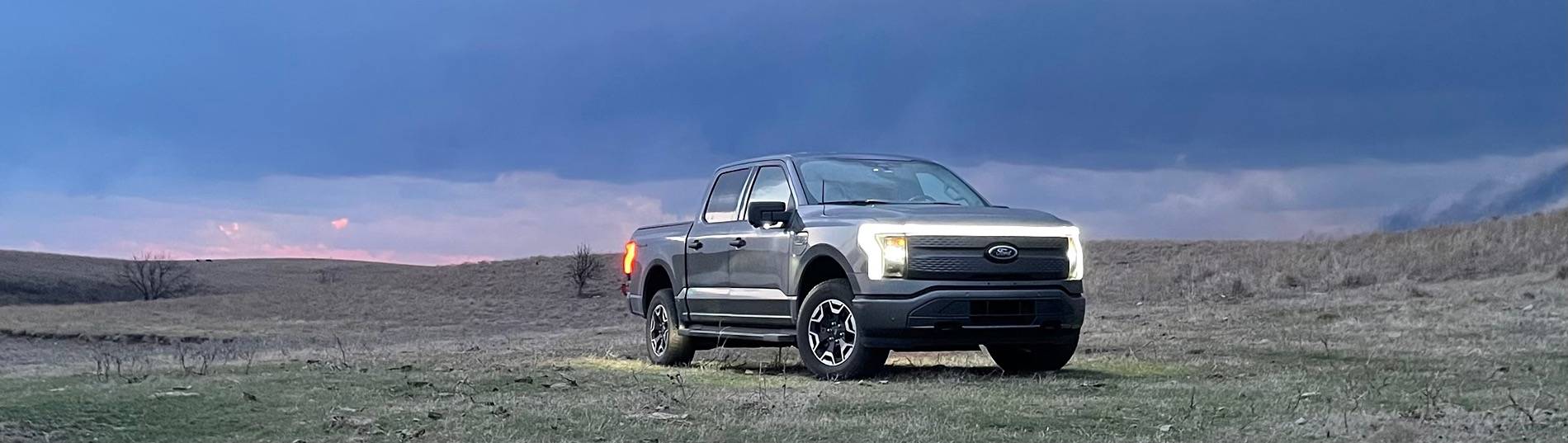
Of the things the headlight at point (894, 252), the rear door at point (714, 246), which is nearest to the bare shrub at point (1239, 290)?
the rear door at point (714, 246)

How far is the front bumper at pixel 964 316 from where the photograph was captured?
956 centimetres

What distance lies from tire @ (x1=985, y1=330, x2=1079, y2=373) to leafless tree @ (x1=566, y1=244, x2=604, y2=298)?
33841mm

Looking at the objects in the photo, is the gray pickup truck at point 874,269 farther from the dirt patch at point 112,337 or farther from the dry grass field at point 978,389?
the dirt patch at point 112,337

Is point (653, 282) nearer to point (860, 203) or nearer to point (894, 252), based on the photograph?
point (860, 203)

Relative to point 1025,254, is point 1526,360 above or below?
below

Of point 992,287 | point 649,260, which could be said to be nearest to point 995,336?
point 992,287

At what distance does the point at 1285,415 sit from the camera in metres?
7.52

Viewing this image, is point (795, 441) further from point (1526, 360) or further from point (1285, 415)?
point (1526, 360)

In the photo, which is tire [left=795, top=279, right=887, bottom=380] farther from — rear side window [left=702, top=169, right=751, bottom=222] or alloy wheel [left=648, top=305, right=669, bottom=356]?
alloy wheel [left=648, top=305, right=669, bottom=356]

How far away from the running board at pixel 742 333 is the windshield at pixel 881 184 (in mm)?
1124

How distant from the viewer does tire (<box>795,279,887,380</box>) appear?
9.84m

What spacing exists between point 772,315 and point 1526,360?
6659 millimetres

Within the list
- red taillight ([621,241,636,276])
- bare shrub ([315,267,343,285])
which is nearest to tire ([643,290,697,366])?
red taillight ([621,241,636,276])

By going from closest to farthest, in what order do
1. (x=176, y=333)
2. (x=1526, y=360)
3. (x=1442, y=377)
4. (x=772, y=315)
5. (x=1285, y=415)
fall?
(x=1285, y=415), (x=1442, y=377), (x=772, y=315), (x=1526, y=360), (x=176, y=333)
